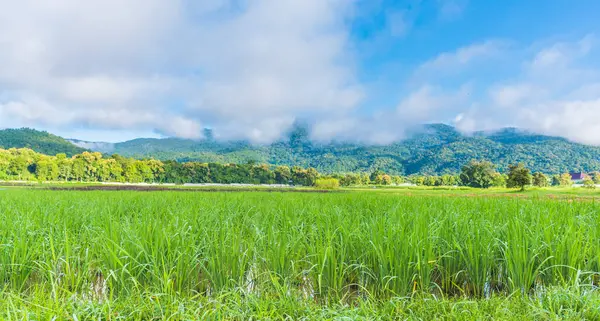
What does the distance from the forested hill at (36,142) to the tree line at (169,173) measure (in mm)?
74703

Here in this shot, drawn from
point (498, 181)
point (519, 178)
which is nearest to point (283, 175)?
point (498, 181)

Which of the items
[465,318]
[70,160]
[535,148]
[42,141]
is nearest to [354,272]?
[465,318]

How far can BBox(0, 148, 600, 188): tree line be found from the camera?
6253cm

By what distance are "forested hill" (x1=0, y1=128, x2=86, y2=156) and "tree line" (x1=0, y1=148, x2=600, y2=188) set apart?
7470 cm

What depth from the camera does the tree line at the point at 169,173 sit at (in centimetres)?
6253

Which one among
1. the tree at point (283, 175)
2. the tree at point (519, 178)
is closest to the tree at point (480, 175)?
the tree at point (519, 178)

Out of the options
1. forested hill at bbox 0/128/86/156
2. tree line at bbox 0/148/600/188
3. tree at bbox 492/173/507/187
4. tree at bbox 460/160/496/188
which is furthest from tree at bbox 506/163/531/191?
forested hill at bbox 0/128/86/156

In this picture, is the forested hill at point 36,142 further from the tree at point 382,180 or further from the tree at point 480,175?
the tree at point 480,175

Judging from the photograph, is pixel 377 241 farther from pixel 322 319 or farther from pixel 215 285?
pixel 215 285

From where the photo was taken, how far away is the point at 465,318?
2129 millimetres

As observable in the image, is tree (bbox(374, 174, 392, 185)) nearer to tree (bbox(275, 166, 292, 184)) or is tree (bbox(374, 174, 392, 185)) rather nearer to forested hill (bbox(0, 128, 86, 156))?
tree (bbox(275, 166, 292, 184))

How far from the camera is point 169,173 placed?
3100 inches

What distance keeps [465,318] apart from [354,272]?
1.41 meters

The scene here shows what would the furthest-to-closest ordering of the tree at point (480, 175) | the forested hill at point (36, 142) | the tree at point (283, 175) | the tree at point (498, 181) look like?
1. the forested hill at point (36, 142)
2. the tree at point (283, 175)
3. the tree at point (498, 181)
4. the tree at point (480, 175)
